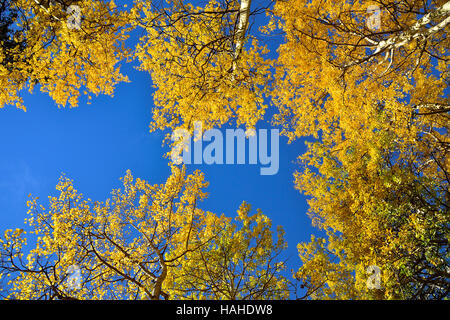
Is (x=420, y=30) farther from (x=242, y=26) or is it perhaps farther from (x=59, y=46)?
(x=59, y=46)

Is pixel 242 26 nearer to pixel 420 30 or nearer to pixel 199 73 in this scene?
pixel 199 73

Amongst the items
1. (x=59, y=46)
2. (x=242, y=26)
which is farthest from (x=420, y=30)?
(x=59, y=46)

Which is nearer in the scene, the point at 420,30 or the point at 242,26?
the point at 242,26

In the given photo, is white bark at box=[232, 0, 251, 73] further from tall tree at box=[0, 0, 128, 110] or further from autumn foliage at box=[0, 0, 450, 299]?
tall tree at box=[0, 0, 128, 110]

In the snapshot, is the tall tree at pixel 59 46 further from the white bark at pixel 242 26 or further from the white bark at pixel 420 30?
the white bark at pixel 420 30

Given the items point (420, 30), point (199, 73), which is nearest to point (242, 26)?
point (199, 73)

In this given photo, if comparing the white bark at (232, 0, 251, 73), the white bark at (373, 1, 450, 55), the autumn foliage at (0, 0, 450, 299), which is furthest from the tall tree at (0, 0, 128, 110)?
the white bark at (373, 1, 450, 55)

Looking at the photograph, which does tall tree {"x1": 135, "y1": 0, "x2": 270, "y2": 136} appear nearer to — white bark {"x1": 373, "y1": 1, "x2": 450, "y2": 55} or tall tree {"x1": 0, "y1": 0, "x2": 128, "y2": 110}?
tall tree {"x1": 0, "y1": 0, "x2": 128, "y2": 110}

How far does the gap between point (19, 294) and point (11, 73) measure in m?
5.73

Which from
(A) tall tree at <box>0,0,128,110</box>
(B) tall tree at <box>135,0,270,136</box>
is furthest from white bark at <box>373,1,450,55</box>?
(A) tall tree at <box>0,0,128,110</box>

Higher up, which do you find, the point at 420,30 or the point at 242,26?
the point at 420,30

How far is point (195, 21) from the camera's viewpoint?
566 cm

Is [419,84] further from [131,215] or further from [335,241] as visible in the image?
[131,215]

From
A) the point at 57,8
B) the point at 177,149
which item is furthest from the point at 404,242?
the point at 57,8
